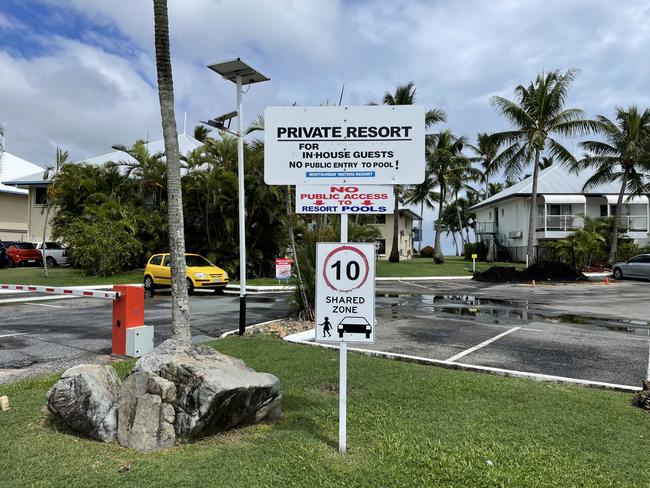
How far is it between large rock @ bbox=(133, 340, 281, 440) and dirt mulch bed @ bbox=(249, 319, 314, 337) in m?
5.28

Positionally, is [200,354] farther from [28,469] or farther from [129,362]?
[129,362]

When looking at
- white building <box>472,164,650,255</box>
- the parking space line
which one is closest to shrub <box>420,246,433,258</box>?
white building <box>472,164,650,255</box>

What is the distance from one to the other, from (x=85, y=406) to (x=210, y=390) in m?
1.13

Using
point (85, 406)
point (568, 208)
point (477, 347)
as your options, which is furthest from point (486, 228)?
point (85, 406)

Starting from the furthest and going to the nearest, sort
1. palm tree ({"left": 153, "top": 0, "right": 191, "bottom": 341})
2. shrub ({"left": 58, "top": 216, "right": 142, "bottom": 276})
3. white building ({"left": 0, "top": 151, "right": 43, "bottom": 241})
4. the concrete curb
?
white building ({"left": 0, "top": 151, "right": 43, "bottom": 241})
shrub ({"left": 58, "top": 216, "right": 142, "bottom": 276})
palm tree ({"left": 153, "top": 0, "right": 191, "bottom": 341})
the concrete curb

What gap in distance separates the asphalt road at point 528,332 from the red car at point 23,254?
25766 millimetres

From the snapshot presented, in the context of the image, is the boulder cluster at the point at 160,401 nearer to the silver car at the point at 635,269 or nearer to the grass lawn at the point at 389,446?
the grass lawn at the point at 389,446

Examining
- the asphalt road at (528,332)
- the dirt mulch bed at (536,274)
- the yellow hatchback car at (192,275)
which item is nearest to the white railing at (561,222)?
the dirt mulch bed at (536,274)

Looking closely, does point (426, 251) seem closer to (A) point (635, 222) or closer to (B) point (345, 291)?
Result: (A) point (635, 222)

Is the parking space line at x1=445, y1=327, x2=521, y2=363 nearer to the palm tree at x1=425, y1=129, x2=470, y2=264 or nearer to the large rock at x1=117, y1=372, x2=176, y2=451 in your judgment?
the large rock at x1=117, y1=372, x2=176, y2=451

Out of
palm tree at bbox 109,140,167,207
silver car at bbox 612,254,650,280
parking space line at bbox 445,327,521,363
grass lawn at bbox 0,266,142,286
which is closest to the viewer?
parking space line at bbox 445,327,521,363

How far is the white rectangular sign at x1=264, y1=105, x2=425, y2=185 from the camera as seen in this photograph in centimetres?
457

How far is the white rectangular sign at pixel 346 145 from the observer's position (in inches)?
180

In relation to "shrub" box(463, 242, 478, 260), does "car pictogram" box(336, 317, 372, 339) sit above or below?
below
